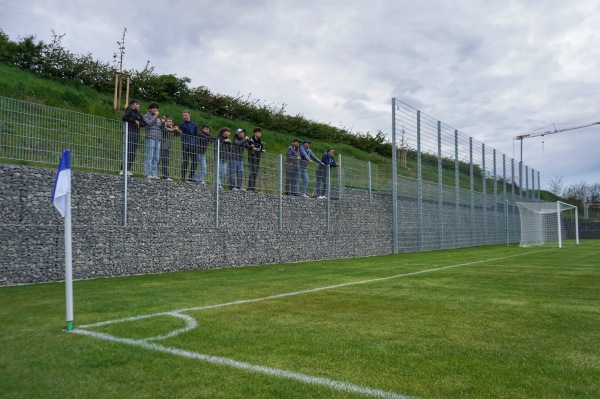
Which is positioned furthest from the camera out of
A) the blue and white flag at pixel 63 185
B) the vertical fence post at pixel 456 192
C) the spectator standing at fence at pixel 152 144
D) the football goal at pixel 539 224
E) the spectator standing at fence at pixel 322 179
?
the football goal at pixel 539 224

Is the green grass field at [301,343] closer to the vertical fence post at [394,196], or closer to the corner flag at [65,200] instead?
the corner flag at [65,200]

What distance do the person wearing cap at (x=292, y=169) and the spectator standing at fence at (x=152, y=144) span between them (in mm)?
4378

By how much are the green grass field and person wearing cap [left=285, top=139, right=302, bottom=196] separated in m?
7.19

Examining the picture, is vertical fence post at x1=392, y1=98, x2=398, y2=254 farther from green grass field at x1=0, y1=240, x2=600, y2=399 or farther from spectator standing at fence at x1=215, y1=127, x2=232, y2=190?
green grass field at x1=0, y1=240, x2=600, y2=399

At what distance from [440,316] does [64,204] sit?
150 inches

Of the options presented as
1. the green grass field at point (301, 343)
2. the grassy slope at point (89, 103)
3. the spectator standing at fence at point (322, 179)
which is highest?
the grassy slope at point (89, 103)

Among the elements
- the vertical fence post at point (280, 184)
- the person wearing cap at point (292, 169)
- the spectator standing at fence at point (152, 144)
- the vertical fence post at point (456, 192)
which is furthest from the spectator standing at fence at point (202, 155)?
the vertical fence post at point (456, 192)

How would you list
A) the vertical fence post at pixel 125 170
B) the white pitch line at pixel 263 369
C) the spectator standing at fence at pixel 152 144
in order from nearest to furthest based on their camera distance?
the white pitch line at pixel 263 369, the vertical fence post at pixel 125 170, the spectator standing at fence at pixel 152 144

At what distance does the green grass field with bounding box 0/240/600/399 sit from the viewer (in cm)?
298

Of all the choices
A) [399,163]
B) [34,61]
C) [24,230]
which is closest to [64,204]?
[24,230]

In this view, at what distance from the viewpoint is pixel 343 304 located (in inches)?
241

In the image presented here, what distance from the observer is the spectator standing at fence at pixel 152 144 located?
35.3 ft

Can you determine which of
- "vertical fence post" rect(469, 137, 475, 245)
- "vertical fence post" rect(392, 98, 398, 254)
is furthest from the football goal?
"vertical fence post" rect(392, 98, 398, 254)

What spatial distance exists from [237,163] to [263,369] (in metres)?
9.96
